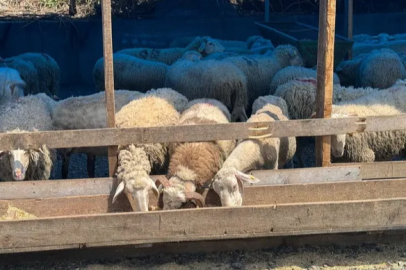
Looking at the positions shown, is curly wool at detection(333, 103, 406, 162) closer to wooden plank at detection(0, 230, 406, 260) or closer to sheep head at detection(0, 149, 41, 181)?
wooden plank at detection(0, 230, 406, 260)

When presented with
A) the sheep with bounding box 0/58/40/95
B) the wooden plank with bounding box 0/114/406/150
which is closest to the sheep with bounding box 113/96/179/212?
the wooden plank with bounding box 0/114/406/150

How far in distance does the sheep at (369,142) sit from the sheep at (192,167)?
1326 millimetres

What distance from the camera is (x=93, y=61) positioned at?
16.0 metres

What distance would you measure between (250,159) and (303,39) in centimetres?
757

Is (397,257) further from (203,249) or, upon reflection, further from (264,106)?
(264,106)

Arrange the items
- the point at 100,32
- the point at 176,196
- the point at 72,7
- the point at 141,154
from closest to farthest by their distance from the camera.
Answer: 1. the point at 176,196
2. the point at 141,154
3. the point at 100,32
4. the point at 72,7

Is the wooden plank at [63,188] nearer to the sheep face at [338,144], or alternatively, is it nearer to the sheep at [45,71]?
the sheep face at [338,144]

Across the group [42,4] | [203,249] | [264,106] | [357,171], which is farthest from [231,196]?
[42,4]

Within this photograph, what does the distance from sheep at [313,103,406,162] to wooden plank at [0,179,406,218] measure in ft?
2.89

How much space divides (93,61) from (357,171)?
11.2m

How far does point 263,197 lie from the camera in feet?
18.7

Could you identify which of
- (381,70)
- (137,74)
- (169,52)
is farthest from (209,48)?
(381,70)

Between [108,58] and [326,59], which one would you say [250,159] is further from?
[108,58]

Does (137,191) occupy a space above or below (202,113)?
below
